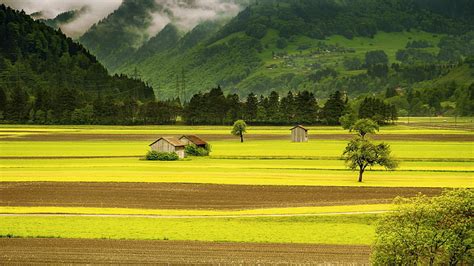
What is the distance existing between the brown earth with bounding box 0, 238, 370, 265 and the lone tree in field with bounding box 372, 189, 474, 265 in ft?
12.5

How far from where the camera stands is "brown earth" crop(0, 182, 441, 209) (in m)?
54.4

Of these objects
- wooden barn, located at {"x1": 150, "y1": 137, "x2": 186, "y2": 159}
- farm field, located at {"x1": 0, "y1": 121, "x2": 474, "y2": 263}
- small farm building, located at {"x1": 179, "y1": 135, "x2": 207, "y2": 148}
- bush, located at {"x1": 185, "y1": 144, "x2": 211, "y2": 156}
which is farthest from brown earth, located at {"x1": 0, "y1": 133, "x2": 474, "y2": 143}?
wooden barn, located at {"x1": 150, "y1": 137, "x2": 186, "y2": 159}

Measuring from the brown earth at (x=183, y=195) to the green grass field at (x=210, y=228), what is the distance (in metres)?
Answer: 6.14

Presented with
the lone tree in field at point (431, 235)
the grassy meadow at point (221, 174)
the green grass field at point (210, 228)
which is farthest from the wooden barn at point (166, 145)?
the lone tree in field at point (431, 235)

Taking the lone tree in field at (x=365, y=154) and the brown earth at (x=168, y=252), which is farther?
the lone tree in field at (x=365, y=154)

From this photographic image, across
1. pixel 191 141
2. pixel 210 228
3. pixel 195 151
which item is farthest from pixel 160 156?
pixel 210 228

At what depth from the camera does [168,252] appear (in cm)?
3744

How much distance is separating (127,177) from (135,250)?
112 feet

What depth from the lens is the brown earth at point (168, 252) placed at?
116ft

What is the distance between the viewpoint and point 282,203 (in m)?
54.8

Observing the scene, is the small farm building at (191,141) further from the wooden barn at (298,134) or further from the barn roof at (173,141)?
the wooden barn at (298,134)

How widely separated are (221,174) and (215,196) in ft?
56.0

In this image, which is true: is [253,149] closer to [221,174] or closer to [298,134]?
[298,134]

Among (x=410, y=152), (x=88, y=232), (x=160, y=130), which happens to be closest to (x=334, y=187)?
(x=88, y=232)
